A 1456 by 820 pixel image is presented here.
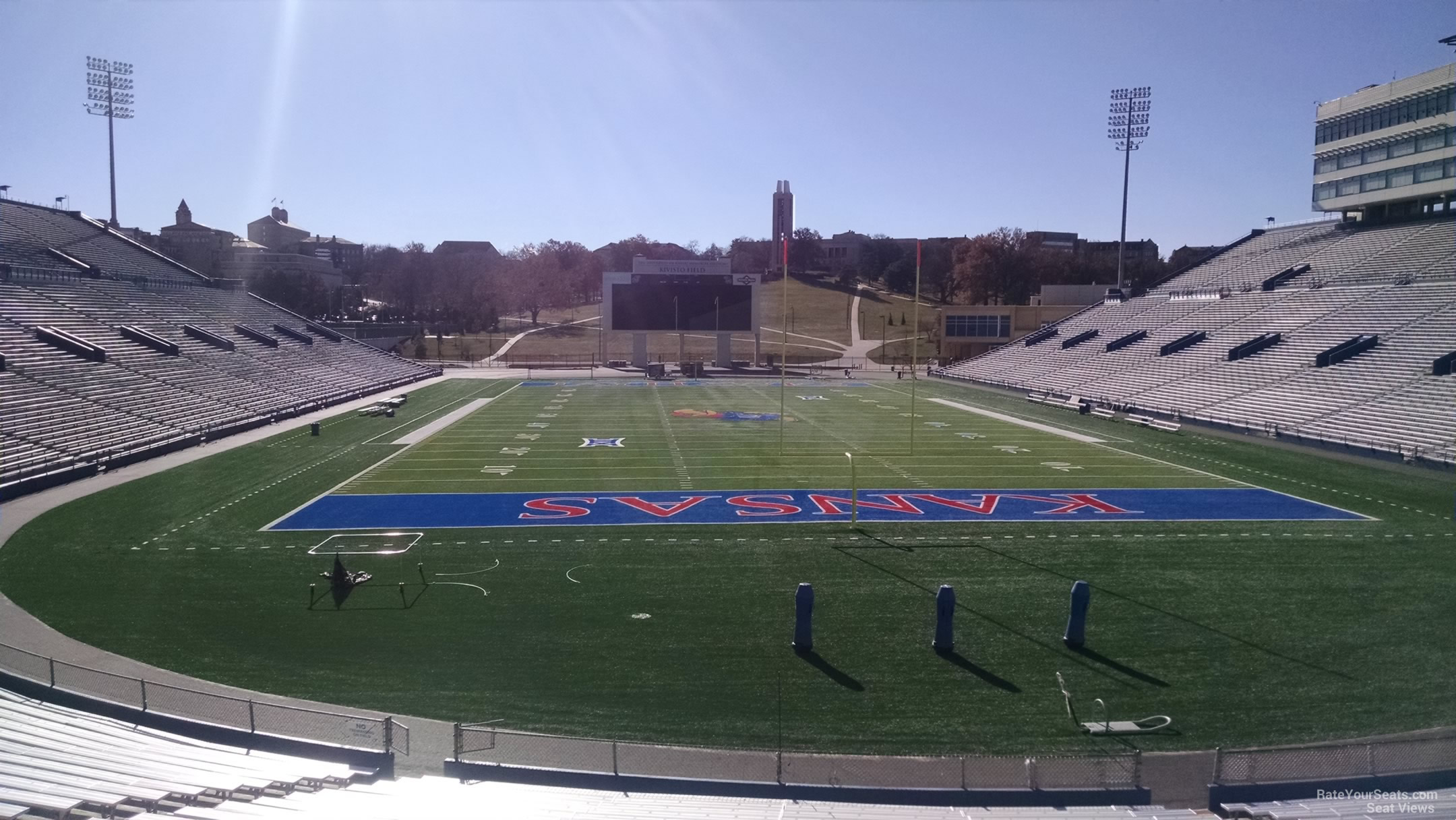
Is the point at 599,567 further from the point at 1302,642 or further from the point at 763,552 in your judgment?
the point at 1302,642

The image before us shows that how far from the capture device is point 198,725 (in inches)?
340

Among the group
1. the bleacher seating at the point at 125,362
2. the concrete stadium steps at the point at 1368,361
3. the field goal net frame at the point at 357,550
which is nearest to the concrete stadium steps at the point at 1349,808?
the field goal net frame at the point at 357,550

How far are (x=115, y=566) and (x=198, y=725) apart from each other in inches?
322

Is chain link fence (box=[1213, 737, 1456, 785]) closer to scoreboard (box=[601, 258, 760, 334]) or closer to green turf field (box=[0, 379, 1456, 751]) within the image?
green turf field (box=[0, 379, 1456, 751])

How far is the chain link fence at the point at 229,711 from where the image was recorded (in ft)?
27.2

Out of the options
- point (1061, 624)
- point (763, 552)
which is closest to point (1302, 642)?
point (1061, 624)

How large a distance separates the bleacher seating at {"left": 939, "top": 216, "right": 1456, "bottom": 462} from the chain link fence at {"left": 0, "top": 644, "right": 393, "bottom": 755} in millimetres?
26018

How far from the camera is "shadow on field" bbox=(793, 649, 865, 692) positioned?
10.6m

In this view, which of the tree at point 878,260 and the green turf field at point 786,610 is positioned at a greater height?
the tree at point 878,260

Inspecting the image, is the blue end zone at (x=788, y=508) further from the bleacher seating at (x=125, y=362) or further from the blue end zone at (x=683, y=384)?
the blue end zone at (x=683, y=384)

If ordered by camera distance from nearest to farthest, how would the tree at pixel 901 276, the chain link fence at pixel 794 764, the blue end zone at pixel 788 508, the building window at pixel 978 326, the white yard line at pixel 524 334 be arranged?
the chain link fence at pixel 794 764, the blue end zone at pixel 788 508, the building window at pixel 978 326, the white yard line at pixel 524 334, the tree at pixel 901 276

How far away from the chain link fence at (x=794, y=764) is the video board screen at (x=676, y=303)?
1839 inches

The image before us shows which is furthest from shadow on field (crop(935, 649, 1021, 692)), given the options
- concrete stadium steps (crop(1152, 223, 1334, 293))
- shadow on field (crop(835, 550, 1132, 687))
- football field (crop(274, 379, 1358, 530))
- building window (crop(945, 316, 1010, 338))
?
building window (crop(945, 316, 1010, 338))

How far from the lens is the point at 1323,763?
7.06 metres
